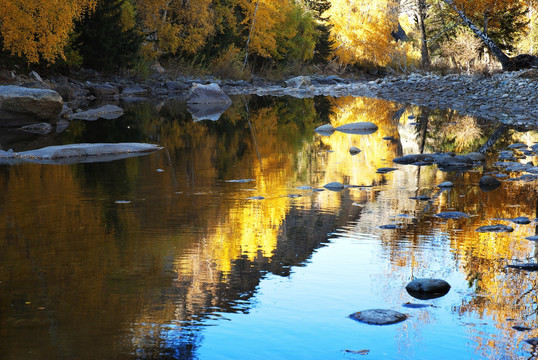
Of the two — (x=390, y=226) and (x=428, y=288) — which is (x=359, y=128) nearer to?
(x=390, y=226)

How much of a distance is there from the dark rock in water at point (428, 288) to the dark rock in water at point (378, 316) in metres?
0.42

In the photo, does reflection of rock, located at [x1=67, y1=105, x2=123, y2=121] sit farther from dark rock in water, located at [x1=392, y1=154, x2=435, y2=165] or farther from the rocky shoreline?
dark rock in water, located at [x1=392, y1=154, x2=435, y2=165]

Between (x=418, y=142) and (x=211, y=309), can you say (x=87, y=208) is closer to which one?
(x=211, y=309)

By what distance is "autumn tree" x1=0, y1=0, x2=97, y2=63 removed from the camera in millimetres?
19766

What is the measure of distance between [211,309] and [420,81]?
25.9m

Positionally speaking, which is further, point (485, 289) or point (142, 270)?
point (142, 270)

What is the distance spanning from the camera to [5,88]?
602 inches

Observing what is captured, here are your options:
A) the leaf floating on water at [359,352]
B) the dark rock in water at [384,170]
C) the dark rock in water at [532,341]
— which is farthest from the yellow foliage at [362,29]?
the leaf floating on water at [359,352]

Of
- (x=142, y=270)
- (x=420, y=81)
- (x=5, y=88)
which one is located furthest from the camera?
(x=420, y=81)

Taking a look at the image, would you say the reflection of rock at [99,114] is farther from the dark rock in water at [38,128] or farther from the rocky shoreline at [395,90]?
the dark rock in water at [38,128]

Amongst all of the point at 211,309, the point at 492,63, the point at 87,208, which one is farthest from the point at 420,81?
the point at 211,309

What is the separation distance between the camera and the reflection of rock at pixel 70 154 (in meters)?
9.62

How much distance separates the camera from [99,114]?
61.3 ft

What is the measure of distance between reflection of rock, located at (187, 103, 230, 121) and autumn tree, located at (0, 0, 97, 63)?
485 cm
